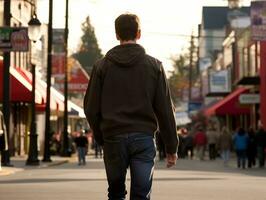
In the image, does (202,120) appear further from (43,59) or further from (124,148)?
(124,148)

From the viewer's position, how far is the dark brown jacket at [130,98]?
304 inches

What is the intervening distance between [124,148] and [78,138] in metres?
32.7

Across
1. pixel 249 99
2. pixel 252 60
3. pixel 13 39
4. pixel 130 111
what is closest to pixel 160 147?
pixel 249 99

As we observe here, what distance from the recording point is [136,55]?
307 inches

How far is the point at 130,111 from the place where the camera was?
7.70 metres

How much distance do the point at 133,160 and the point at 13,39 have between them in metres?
23.9

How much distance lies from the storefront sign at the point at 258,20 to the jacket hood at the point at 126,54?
33424 millimetres

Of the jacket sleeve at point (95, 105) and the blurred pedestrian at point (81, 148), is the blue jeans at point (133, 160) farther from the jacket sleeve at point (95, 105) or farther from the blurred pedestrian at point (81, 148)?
the blurred pedestrian at point (81, 148)

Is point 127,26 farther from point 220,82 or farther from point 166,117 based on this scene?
point 220,82

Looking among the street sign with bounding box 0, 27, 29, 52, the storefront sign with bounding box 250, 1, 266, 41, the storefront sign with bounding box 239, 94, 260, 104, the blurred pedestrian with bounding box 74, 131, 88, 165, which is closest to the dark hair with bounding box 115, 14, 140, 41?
the street sign with bounding box 0, 27, 29, 52

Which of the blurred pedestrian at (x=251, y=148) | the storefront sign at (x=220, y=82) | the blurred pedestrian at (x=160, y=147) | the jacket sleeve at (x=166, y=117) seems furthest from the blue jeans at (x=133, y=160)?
the storefront sign at (x=220, y=82)

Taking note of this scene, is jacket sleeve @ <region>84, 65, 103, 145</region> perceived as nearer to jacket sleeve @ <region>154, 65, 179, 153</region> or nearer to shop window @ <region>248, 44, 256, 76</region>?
jacket sleeve @ <region>154, 65, 179, 153</region>

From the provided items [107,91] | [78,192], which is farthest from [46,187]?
[107,91]

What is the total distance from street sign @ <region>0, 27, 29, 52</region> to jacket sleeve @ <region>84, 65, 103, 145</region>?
2316cm
